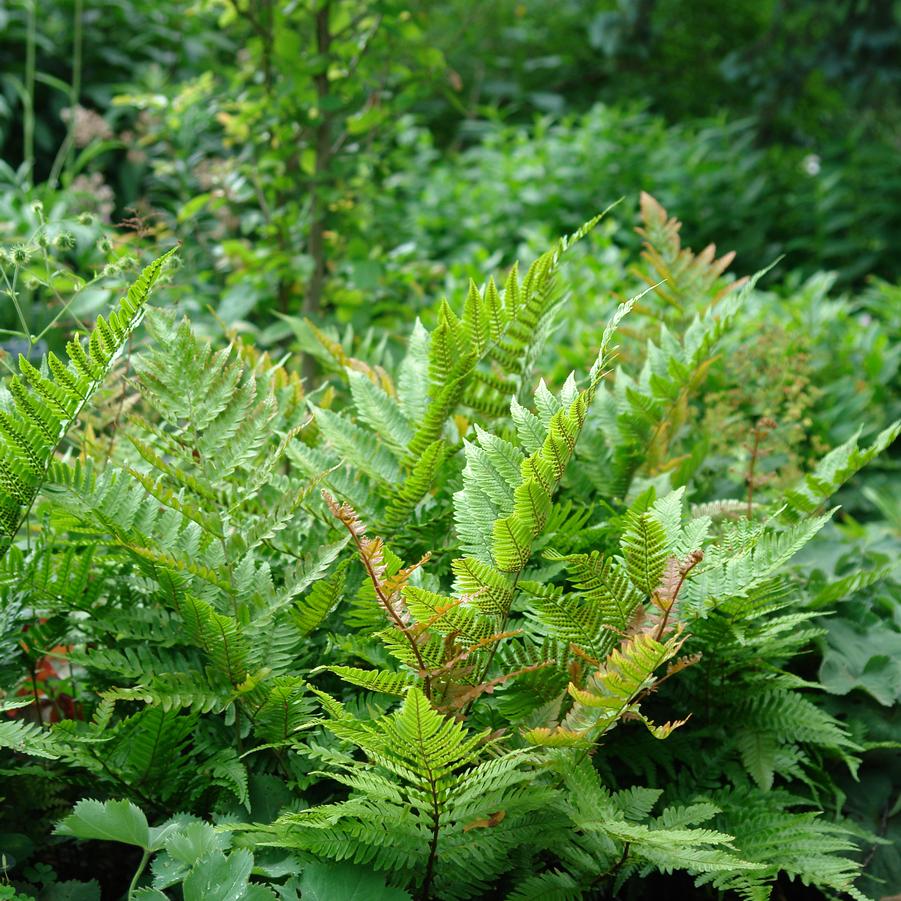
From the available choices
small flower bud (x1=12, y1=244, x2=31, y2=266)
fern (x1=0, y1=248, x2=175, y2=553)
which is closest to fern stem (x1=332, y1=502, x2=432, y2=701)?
fern (x1=0, y1=248, x2=175, y2=553)

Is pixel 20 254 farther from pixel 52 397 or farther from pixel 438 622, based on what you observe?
pixel 438 622

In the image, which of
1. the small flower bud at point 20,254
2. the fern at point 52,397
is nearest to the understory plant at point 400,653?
the fern at point 52,397

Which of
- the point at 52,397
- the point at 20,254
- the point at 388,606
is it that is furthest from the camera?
the point at 20,254

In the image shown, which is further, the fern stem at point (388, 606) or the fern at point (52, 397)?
the fern at point (52, 397)

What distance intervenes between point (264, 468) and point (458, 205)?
430 cm

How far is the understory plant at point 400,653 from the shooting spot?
1108 millimetres

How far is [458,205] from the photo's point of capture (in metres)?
5.39

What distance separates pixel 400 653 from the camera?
1.12m

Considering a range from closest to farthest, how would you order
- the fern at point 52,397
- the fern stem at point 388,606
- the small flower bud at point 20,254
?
the fern stem at point 388,606 → the fern at point 52,397 → the small flower bud at point 20,254

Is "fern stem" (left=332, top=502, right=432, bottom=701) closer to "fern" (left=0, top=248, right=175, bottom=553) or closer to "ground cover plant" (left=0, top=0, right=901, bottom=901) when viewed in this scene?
"ground cover plant" (left=0, top=0, right=901, bottom=901)

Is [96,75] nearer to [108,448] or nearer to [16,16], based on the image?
[16,16]

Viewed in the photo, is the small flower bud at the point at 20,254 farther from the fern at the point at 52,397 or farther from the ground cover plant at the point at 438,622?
the fern at the point at 52,397

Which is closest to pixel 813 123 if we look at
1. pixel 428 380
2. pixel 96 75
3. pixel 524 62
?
pixel 524 62

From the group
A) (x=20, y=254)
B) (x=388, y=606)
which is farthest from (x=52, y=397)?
(x=388, y=606)
